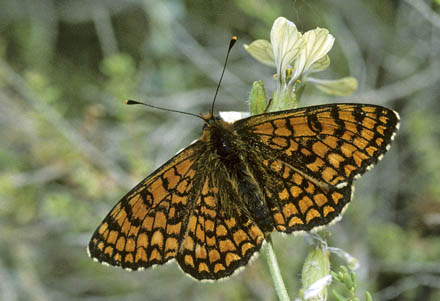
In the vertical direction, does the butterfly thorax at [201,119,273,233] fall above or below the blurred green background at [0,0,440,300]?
below

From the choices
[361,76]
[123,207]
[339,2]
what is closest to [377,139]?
[123,207]

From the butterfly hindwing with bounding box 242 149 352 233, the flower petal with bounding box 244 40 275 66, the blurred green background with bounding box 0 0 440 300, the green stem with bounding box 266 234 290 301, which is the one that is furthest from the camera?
the blurred green background with bounding box 0 0 440 300

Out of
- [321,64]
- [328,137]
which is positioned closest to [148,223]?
[328,137]

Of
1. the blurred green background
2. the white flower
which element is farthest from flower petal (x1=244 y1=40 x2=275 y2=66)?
the blurred green background

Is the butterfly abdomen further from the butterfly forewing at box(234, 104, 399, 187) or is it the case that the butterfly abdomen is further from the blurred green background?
the blurred green background

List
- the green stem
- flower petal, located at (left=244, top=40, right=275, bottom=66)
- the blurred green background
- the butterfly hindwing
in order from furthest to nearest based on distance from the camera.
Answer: the blurred green background
flower petal, located at (left=244, top=40, right=275, bottom=66)
the butterfly hindwing
the green stem

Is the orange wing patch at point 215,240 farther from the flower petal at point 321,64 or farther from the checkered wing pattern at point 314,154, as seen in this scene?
the flower petal at point 321,64

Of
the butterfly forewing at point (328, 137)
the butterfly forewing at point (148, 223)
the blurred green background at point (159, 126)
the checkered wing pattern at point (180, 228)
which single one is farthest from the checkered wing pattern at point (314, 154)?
the blurred green background at point (159, 126)

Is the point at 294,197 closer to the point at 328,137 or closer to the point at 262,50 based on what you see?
the point at 328,137

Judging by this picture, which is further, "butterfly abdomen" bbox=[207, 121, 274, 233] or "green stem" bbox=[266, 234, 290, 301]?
"butterfly abdomen" bbox=[207, 121, 274, 233]
